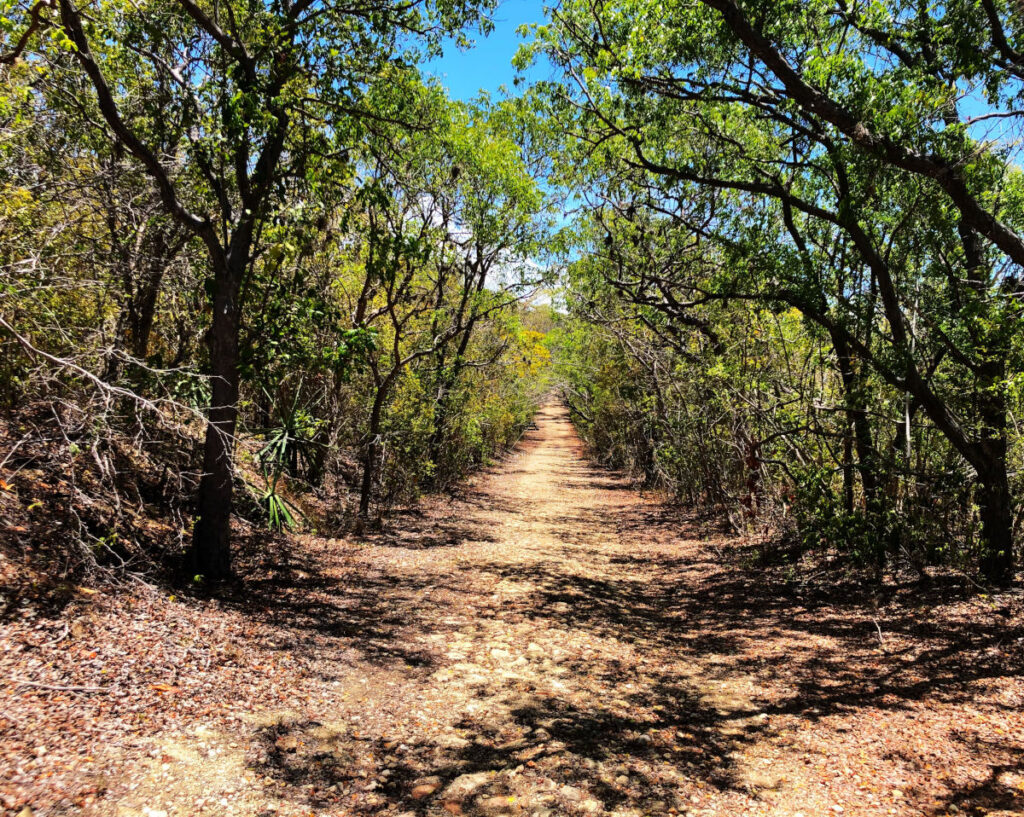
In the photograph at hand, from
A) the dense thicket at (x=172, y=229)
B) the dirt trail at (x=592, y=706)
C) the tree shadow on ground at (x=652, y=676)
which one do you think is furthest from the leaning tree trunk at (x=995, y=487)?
the dense thicket at (x=172, y=229)

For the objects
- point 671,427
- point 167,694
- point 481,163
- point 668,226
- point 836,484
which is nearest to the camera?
Result: point 167,694

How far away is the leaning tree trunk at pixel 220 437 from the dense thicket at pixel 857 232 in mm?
4459

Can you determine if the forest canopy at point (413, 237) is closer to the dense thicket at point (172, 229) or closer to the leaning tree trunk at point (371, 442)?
the dense thicket at point (172, 229)

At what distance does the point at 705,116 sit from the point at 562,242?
583cm

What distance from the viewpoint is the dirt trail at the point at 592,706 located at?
313cm

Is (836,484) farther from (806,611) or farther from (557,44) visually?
(557,44)

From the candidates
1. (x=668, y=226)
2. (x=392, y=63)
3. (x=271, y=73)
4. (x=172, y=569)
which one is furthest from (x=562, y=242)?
(x=172, y=569)

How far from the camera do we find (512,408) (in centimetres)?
2528

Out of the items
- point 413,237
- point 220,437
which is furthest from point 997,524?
point 220,437

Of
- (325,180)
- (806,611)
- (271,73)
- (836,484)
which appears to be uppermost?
(271,73)

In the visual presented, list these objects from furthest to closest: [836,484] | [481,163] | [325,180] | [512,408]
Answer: [512,408], [481,163], [836,484], [325,180]

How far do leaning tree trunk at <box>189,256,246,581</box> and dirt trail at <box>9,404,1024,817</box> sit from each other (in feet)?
2.17

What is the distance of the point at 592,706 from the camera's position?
14.6 feet

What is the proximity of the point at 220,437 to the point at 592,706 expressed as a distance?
418 centimetres
